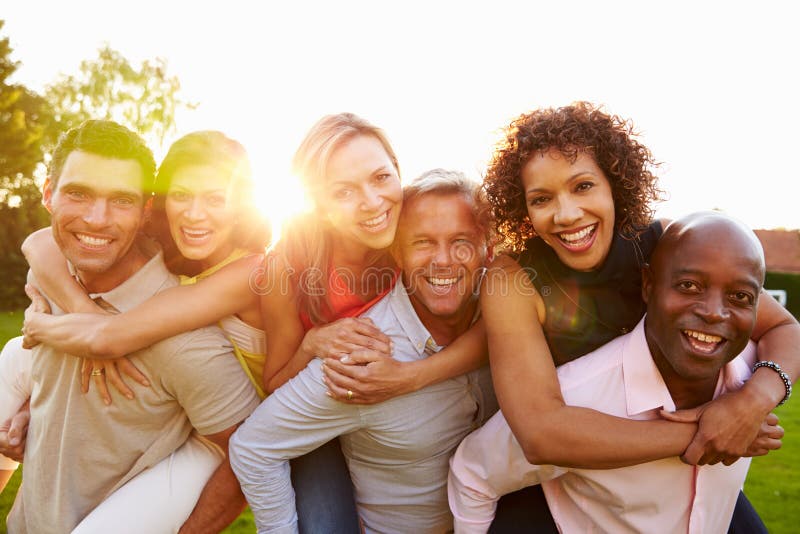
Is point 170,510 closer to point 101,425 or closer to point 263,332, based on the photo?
point 101,425

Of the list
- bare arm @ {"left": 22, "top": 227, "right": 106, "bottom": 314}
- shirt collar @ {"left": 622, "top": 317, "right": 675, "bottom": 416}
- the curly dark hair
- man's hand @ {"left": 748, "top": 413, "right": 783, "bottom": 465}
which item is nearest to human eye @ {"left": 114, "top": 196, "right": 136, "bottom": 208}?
bare arm @ {"left": 22, "top": 227, "right": 106, "bottom": 314}

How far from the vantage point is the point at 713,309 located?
251cm

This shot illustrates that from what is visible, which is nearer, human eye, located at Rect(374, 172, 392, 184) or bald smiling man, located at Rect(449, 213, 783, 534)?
bald smiling man, located at Rect(449, 213, 783, 534)

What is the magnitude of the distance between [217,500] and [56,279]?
160 centimetres

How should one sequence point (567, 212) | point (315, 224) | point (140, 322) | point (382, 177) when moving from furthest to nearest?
1. point (315, 224)
2. point (382, 177)
3. point (140, 322)
4. point (567, 212)

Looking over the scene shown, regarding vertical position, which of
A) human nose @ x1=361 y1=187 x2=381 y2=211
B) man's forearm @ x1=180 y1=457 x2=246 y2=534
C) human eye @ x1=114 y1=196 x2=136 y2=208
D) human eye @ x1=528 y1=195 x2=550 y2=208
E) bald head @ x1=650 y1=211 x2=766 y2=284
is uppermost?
human eye @ x1=114 y1=196 x2=136 y2=208

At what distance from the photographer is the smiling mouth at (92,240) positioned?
338 centimetres

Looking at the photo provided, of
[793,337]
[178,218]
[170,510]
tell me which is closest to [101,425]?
[170,510]

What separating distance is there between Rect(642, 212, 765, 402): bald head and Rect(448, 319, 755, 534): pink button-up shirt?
19 cm

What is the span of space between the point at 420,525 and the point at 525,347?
1.26 m

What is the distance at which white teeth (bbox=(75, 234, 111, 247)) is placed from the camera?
3.38m

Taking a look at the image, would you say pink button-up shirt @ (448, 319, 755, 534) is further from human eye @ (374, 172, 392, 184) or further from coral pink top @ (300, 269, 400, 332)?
human eye @ (374, 172, 392, 184)

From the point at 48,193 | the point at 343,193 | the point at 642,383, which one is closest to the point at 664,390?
the point at 642,383

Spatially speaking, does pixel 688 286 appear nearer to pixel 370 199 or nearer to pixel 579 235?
pixel 579 235
